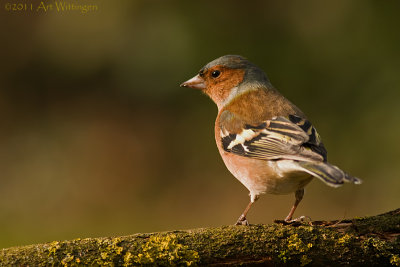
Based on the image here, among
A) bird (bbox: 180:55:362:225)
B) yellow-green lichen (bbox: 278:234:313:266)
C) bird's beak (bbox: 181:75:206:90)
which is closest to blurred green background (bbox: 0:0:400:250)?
bird's beak (bbox: 181:75:206:90)

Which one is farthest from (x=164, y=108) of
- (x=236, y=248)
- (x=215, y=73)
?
(x=236, y=248)

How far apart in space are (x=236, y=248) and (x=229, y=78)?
241 centimetres

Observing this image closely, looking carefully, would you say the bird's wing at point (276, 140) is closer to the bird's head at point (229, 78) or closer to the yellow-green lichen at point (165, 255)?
the bird's head at point (229, 78)

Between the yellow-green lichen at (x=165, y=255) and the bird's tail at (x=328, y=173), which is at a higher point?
the bird's tail at (x=328, y=173)

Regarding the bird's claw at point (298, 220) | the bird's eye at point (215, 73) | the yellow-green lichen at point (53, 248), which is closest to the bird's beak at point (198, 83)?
the bird's eye at point (215, 73)

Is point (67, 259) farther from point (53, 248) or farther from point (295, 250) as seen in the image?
point (295, 250)

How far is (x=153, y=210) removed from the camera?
6.71m

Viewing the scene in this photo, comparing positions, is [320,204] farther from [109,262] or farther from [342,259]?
[109,262]

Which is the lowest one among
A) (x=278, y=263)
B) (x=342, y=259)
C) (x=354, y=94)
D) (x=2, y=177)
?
(x=278, y=263)

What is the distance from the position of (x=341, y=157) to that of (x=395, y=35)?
1.75 metres

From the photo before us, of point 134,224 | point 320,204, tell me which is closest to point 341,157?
point 320,204

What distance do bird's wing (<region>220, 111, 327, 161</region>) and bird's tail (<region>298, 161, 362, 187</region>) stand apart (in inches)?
2.1

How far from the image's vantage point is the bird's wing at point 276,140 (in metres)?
3.37

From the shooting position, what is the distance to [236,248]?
2.62 m
